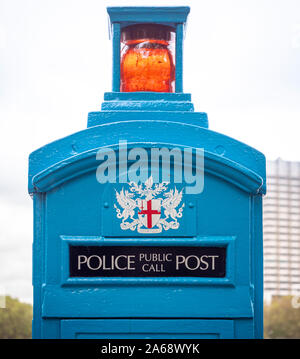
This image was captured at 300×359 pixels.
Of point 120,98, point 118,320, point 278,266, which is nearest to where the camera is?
point 118,320

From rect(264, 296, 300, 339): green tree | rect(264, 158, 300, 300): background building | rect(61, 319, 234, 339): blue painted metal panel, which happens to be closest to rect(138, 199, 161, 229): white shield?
rect(61, 319, 234, 339): blue painted metal panel

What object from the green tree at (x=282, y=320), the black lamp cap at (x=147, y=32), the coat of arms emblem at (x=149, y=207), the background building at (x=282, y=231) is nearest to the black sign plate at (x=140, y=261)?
the coat of arms emblem at (x=149, y=207)

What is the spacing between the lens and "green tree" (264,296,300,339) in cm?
1784

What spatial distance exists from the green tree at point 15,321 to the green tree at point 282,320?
731 cm

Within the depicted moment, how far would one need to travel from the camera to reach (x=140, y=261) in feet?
9.27

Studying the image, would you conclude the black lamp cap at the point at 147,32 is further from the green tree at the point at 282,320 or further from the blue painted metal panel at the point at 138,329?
the green tree at the point at 282,320

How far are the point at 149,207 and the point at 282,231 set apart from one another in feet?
43.9

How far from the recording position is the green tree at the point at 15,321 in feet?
54.1

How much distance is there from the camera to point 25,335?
16156 millimetres

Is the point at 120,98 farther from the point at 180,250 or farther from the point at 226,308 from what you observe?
the point at 226,308

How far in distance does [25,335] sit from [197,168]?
14.5 metres

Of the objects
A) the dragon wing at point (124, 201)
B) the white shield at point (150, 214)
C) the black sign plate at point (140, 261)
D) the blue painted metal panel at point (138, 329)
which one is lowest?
the blue painted metal panel at point (138, 329)

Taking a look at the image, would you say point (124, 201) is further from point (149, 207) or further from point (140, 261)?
point (140, 261)
